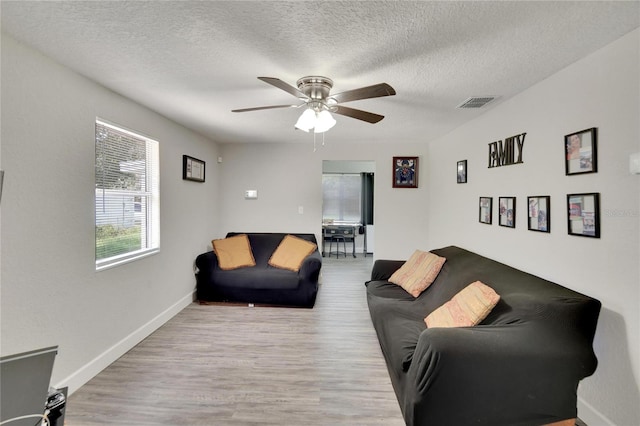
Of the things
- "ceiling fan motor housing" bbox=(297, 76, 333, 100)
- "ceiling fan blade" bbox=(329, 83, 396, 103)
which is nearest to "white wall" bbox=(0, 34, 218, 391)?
"ceiling fan motor housing" bbox=(297, 76, 333, 100)

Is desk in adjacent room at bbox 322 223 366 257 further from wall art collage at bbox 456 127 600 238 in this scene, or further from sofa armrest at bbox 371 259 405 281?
wall art collage at bbox 456 127 600 238

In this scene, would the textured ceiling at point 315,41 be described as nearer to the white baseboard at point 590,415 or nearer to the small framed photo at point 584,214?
the small framed photo at point 584,214

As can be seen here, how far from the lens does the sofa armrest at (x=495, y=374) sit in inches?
Result: 58.2

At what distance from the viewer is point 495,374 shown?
59.0 inches

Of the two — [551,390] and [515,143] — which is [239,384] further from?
[515,143]

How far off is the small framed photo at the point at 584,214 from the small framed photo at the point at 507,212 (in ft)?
1.89

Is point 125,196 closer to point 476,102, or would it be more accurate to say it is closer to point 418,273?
point 418,273

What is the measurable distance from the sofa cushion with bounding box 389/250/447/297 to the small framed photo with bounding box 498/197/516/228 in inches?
27.3

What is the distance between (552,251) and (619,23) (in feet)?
4.42

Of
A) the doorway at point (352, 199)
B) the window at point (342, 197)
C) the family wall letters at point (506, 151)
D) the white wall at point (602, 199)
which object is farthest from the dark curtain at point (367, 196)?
the white wall at point (602, 199)

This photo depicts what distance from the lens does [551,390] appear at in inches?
61.1

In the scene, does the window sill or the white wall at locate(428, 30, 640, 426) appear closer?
the white wall at locate(428, 30, 640, 426)

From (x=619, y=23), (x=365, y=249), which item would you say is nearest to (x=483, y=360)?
(x=619, y=23)

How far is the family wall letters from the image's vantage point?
2.41m
